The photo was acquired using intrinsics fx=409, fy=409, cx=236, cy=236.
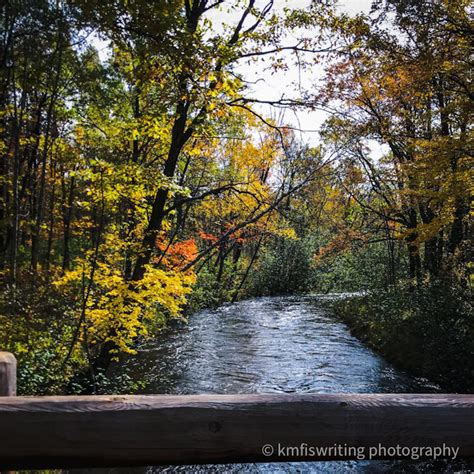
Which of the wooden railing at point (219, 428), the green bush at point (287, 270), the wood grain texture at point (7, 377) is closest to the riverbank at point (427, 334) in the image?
the wooden railing at point (219, 428)

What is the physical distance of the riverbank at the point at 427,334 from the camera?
7.75m

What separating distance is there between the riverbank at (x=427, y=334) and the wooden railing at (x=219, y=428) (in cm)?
654

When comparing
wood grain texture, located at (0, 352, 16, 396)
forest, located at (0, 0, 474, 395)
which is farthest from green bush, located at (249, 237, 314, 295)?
wood grain texture, located at (0, 352, 16, 396)

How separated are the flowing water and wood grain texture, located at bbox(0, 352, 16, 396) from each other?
3.95 metres

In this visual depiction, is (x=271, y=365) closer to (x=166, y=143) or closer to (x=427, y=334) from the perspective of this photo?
(x=427, y=334)

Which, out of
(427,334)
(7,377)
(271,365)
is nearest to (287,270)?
(271,365)

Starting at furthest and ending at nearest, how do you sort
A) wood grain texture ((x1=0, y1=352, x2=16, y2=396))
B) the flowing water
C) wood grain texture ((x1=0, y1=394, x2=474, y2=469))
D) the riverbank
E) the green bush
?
the green bush, the riverbank, the flowing water, wood grain texture ((x1=0, y1=352, x2=16, y2=396)), wood grain texture ((x1=0, y1=394, x2=474, y2=469))

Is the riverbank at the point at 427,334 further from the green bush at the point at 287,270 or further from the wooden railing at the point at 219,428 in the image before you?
the green bush at the point at 287,270

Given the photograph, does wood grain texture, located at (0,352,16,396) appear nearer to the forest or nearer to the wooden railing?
the wooden railing

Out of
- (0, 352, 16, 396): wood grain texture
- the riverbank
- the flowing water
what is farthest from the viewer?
the riverbank

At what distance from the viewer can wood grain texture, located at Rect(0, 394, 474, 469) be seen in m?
1.55

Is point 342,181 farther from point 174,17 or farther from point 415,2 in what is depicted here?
point 174,17

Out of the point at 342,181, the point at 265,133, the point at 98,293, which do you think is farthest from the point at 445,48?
the point at 265,133

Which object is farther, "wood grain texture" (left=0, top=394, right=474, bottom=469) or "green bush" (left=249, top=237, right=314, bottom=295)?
"green bush" (left=249, top=237, right=314, bottom=295)
